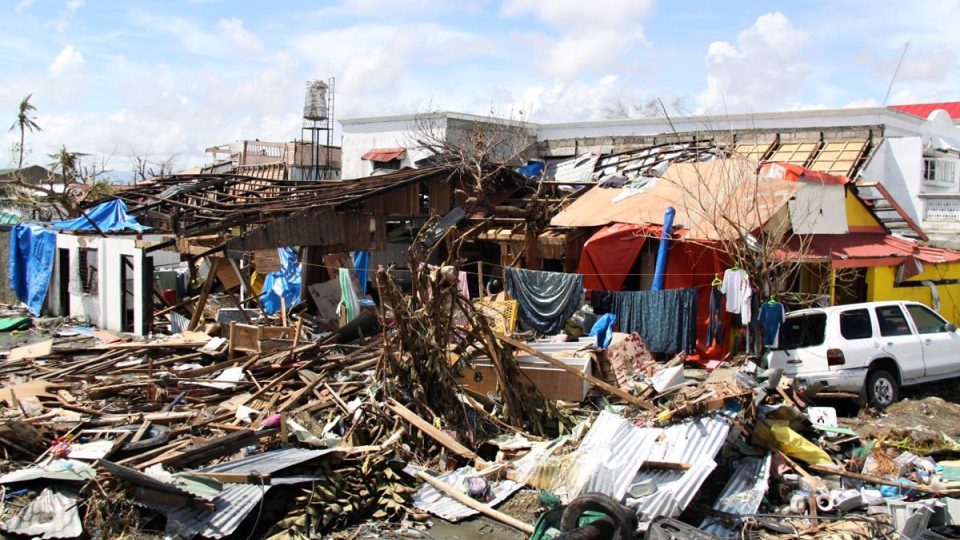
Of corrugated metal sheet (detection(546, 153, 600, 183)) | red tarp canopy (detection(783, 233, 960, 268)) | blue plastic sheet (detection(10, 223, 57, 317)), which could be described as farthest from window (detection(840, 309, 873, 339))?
blue plastic sheet (detection(10, 223, 57, 317))

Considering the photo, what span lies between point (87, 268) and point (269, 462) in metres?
15.1

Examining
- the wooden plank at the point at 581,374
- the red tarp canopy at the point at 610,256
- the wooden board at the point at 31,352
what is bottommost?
the wooden board at the point at 31,352

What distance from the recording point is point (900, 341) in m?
11.8

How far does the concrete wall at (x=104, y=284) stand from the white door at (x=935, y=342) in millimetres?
16091

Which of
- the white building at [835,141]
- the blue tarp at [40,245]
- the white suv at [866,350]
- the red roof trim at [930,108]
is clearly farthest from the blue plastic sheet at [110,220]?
the red roof trim at [930,108]

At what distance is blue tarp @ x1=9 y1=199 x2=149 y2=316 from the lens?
20.5 m

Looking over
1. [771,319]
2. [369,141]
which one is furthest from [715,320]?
[369,141]

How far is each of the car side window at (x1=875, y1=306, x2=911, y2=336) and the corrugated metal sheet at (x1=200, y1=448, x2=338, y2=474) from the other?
28.5 ft

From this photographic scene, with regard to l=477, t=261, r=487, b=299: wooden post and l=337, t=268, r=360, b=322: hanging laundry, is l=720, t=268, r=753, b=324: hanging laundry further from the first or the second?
l=337, t=268, r=360, b=322: hanging laundry

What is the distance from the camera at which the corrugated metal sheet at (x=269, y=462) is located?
7863 millimetres

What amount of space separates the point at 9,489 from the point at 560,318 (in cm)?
1023

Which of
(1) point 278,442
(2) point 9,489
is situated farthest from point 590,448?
(2) point 9,489

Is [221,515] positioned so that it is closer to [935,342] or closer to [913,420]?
[913,420]

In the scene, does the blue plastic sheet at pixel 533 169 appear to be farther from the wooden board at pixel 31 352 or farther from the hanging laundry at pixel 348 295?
the wooden board at pixel 31 352
